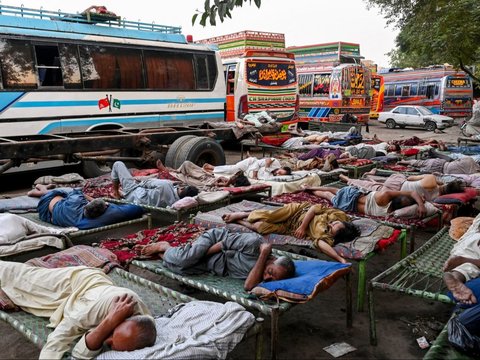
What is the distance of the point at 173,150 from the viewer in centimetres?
820

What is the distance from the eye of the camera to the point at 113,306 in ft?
8.54

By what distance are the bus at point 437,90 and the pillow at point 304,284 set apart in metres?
23.0

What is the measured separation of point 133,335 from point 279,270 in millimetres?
1341

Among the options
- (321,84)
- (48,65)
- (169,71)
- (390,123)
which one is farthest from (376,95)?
(48,65)

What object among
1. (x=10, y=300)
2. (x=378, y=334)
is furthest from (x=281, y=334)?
(x=10, y=300)

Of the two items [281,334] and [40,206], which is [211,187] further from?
[281,334]

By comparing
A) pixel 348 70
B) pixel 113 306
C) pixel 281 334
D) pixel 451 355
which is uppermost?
pixel 348 70

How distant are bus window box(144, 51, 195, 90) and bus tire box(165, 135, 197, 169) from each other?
5.81ft

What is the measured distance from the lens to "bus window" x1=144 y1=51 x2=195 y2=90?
936 cm

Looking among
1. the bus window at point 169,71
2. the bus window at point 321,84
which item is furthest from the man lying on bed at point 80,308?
the bus window at point 321,84

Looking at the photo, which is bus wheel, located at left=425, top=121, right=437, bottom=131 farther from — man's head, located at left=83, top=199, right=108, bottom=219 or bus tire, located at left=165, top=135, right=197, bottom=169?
man's head, located at left=83, top=199, right=108, bottom=219

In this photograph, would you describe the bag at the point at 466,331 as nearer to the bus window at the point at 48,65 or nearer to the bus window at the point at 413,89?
the bus window at the point at 48,65

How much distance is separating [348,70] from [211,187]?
14047mm

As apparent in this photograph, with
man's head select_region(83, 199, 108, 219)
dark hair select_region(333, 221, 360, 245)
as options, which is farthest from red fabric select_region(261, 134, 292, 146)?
dark hair select_region(333, 221, 360, 245)
